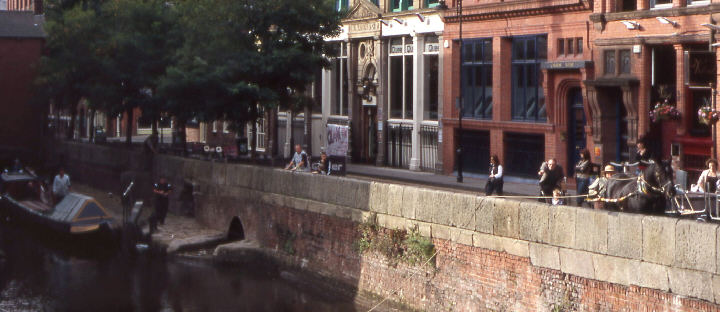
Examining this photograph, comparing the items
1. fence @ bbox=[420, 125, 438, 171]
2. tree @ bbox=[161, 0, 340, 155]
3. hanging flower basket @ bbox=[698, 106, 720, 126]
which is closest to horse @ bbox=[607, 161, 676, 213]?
hanging flower basket @ bbox=[698, 106, 720, 126]

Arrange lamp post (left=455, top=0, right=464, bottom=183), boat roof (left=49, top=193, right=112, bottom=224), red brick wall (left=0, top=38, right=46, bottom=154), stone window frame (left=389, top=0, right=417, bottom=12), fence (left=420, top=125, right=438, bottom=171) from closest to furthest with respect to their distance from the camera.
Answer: boat roof (left=49, top=193, right=112, bottom=224)
lamp post (left=455, top=0, right=464, bottom=183)
fence (left=420, top=125, right=438, bottom=171)
stone window frame (left=389, top=0, right=417, bottom=12)
red brick wall (left=0, top=38, right=46, bottom=154)

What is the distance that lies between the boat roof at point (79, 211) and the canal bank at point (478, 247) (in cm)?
661

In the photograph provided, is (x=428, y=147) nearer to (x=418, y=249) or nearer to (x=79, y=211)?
(x=79, y=211)

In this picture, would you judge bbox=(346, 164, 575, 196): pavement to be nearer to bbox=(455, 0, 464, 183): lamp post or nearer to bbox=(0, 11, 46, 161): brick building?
bbox=(455, 0, 464, 183): lamp post

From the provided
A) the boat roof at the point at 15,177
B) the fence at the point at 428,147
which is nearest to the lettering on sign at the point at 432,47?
the fence at the point at 428,147

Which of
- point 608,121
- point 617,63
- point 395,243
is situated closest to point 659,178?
point 395,243

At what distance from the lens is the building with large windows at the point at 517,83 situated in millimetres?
38125

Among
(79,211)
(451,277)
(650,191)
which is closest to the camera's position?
(650,191)

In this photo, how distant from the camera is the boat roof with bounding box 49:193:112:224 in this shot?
1430 inches

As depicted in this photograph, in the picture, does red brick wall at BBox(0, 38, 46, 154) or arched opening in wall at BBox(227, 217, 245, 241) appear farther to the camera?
red brick wall at BBox(0, 38, 46, 154)

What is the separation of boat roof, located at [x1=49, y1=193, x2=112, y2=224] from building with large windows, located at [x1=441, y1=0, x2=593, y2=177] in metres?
14.5

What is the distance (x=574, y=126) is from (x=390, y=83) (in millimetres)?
12601

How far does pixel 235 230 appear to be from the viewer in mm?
34000

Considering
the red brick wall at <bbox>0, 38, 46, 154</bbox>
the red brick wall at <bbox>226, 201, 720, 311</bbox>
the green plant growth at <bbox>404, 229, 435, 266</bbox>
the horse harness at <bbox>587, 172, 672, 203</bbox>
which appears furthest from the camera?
the red brick wall at <bbox>0, 38, 46, 154</bbox>
